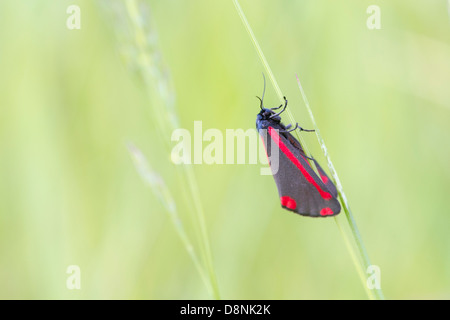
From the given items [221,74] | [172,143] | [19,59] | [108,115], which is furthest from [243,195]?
[19,59]

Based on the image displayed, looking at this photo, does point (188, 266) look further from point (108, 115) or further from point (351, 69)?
point (351, 69)

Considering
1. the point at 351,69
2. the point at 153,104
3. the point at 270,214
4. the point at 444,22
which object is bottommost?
the point at 270,214

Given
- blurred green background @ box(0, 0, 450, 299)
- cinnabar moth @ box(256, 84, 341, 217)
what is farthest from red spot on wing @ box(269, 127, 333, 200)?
blurred green background @ box(0, 0, 450, 299)

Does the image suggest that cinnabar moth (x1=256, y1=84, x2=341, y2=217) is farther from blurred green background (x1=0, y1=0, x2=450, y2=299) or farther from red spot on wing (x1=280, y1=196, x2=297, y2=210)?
blurred green background (x1=0, y1=0, x2=450, y2=299)

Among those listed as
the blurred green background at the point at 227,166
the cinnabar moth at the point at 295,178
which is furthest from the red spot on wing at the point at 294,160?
the blurred green background at the point at 227,166

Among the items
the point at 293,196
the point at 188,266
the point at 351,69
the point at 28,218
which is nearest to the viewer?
the point at 293,196

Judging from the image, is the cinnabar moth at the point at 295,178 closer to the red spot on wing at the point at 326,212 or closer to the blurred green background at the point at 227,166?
the red spot on wing at the point at 326,212

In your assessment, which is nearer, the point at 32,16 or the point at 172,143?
the point at 172,143
